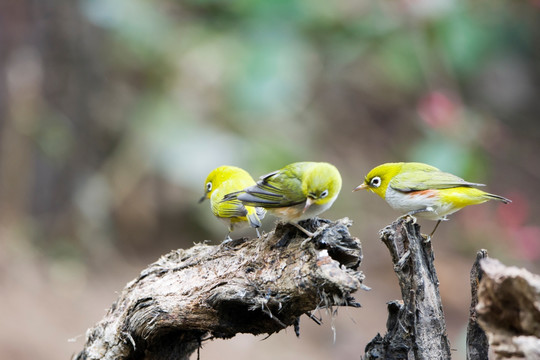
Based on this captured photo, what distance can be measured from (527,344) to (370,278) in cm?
680

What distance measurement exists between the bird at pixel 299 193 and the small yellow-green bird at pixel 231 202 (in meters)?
0.40

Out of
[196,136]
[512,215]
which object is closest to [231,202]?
[196,136]

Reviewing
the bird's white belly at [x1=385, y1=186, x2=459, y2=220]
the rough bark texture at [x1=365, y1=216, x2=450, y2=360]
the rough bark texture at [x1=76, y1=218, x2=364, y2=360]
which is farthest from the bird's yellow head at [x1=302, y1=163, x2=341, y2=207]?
the bird's white belly at [x1=385, y1=186, x2=459, y2=220]

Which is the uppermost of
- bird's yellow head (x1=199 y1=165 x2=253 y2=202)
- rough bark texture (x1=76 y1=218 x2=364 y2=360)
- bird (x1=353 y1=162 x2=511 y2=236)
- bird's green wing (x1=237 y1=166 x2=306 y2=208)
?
bird's yellow head (x1=199 y1=165 x2=253 y2=202)

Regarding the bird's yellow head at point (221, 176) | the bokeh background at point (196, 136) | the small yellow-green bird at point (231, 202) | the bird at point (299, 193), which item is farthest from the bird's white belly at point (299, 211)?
the bokeh background at point (196, 136)

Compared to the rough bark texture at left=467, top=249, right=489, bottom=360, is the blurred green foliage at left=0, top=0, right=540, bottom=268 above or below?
above

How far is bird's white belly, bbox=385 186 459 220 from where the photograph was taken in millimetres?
3080

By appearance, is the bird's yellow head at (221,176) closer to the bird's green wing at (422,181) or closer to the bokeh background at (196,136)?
the bird's green wing at (422,181)

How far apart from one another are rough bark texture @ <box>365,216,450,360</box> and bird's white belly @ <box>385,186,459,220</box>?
1.14 ft

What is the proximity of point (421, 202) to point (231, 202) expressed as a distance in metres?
1.00

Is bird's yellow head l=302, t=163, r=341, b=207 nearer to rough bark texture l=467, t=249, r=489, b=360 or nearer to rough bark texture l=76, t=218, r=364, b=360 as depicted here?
rough bark texture l=76, t=218, r=364, b=360

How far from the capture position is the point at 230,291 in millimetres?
2812

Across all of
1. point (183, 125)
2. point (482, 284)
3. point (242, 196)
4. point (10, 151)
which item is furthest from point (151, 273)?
point (10, 151)

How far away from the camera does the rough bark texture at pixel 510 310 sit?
7.19ft
